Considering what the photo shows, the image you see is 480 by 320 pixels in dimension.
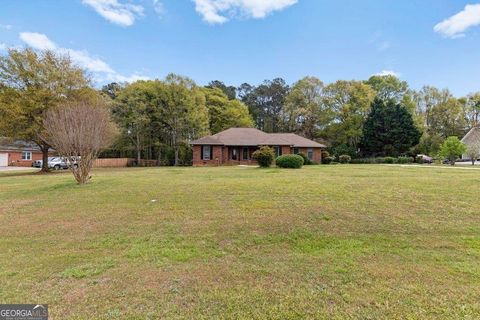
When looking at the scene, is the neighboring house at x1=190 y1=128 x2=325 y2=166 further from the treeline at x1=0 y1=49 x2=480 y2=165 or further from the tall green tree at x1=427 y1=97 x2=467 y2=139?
the tall green tree at x1=427 y1=97 x2=467 y2=139

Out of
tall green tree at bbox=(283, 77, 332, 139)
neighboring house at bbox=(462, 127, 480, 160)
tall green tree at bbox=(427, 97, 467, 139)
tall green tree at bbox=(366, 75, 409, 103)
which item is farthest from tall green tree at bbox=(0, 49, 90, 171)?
tall green tree at bbox=(427, 97, 467, 139)

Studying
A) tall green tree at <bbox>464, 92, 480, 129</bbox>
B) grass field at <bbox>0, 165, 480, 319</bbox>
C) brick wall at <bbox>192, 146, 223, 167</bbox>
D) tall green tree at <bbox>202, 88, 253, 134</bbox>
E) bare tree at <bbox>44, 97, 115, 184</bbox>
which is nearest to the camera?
grass field at <bbox>0, 165, 480, 319</bbox>

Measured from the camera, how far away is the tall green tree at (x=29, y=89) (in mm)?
20891

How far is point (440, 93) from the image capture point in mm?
46250

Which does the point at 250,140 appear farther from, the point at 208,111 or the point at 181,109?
the point at 208,111

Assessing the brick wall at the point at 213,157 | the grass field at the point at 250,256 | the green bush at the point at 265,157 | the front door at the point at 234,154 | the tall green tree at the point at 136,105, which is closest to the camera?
the grass field at the point at 250,256

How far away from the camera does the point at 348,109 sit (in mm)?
39125

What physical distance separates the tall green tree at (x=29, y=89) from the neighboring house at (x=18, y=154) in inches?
663

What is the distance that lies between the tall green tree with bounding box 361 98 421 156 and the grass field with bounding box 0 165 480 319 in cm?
3089

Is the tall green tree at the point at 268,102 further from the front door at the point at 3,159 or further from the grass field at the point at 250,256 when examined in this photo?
the grass field at the point at 250,256

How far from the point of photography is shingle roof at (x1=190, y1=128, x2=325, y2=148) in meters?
29.2

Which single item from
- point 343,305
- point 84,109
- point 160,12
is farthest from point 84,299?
point 160,12

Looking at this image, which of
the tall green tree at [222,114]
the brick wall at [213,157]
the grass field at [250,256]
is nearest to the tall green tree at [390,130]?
the tall green tree at [222,114]

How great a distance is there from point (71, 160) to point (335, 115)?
35.3 metres
